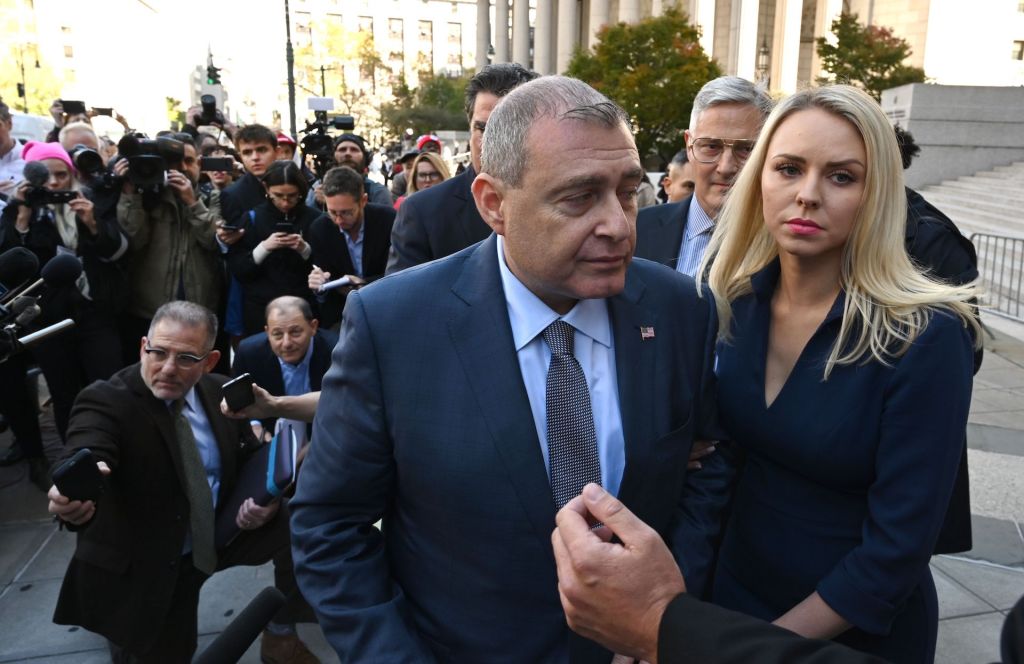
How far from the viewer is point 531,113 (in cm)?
167

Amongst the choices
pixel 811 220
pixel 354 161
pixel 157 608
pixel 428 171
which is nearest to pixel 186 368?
pixel 157 608

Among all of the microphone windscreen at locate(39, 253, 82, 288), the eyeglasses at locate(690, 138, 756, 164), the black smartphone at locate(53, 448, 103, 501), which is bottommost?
the black smartphone at locate(53, 448, 103, 501)

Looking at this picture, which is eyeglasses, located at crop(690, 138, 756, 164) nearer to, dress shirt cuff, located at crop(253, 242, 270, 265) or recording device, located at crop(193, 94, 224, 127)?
dress shirt cuff, located at crop(253, 242, 270, 265)

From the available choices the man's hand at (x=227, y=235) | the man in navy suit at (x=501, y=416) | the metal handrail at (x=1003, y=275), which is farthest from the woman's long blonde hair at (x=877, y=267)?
the metal handrail at (x=1003, y=275)

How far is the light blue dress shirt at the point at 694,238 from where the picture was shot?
343 cm

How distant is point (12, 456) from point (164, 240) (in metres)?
2.05

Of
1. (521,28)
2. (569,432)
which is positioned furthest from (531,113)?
(521,28)

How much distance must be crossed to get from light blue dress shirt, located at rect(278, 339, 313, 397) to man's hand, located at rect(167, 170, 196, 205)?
1.95 metres

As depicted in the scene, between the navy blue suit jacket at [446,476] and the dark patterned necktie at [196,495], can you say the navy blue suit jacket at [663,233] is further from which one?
the dark patterned necktie at [196,495]

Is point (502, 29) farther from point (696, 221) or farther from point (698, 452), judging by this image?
point (698, 452)

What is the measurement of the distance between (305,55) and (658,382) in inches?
2856

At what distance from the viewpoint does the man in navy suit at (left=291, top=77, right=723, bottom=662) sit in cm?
168

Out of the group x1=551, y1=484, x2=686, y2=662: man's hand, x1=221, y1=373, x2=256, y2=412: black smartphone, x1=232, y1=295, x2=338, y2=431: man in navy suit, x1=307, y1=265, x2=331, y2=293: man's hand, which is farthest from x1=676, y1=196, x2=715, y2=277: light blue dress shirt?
x1=307, y1=265, x2=331, y2=293: man's hand

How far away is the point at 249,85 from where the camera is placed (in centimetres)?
9950
